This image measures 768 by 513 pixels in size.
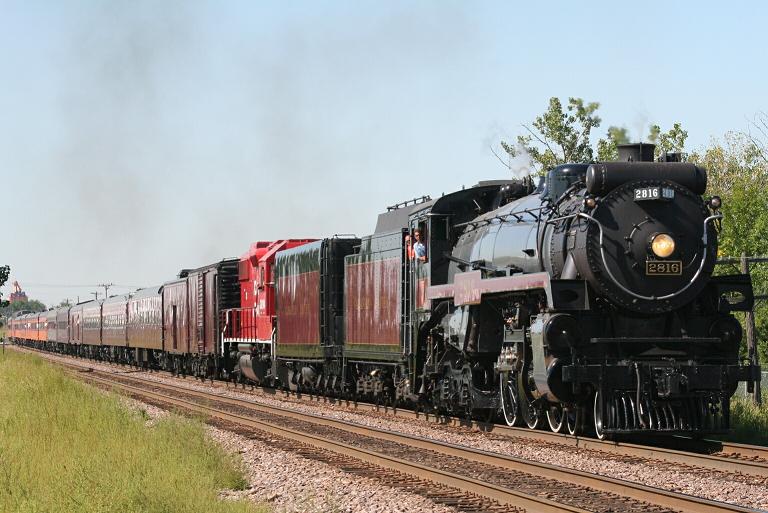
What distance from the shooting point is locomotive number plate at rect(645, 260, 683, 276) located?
13711 mm

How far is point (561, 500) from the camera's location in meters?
9.84

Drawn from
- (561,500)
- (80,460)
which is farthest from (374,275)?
(561,500)

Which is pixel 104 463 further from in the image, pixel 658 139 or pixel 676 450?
pixel 658 139

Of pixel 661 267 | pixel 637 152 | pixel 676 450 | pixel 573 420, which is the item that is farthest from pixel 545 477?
pixel 637 152

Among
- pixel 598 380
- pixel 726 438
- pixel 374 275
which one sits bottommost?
pixel 726 438

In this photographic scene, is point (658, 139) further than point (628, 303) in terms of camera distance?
Yes

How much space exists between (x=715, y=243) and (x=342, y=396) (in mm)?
12892

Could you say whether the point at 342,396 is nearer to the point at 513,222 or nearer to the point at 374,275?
the point at 374,275

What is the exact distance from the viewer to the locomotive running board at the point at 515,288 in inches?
543

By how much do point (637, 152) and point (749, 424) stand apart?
472 centimetres

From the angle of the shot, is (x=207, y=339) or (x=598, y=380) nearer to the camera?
(x=598, y=380)

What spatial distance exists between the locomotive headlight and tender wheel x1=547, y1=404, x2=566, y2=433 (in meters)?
2.73

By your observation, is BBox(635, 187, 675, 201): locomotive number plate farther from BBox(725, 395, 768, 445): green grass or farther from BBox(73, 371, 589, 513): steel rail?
BBox(73, 371, 589, 513): steel rail

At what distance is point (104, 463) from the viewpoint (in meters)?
11.6
